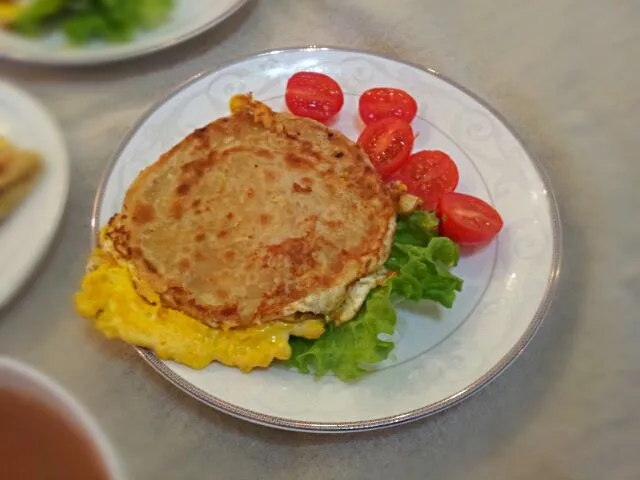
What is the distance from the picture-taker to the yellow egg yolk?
163 centimetres

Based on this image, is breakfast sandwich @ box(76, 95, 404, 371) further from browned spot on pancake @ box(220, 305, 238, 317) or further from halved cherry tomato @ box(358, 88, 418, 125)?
halved cherry tomato @ box(358, 88, 418, 125)

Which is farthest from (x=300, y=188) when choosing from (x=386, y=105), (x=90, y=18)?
(x=90, y=18)

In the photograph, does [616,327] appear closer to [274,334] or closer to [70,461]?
[274,334]

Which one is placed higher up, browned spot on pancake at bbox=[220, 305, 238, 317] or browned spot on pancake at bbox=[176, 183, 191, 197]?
browned spot on pancake at bbox=[176, 183, 191, 197]

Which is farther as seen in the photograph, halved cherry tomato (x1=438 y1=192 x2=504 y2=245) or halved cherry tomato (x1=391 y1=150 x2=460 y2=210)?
halved cherry tomato (x1=391 y1=150 x2=460 y2=210)

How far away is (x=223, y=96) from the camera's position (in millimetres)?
2270

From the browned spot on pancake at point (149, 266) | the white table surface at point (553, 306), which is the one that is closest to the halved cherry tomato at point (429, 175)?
the white table surface at point (553, 306)

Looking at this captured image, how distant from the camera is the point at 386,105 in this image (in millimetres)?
2221

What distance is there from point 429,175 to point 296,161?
1.48ft

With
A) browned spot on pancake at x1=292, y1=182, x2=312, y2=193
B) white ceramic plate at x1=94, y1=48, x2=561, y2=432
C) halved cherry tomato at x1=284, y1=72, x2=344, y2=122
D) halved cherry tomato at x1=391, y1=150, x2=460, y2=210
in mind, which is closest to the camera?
white ceramic plate at x1=94, y1=48, x2=561, y2=432

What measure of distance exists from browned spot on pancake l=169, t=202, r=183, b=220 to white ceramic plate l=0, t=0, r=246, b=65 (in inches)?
29.7

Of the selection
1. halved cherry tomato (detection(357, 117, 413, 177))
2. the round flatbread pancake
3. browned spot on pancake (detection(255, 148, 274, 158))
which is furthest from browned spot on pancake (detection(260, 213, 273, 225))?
halved cherry tomato (detection(357, 117, 413, 177))

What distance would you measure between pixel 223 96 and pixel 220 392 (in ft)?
3.58

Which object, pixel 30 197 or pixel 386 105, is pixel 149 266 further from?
pixel 386 105
